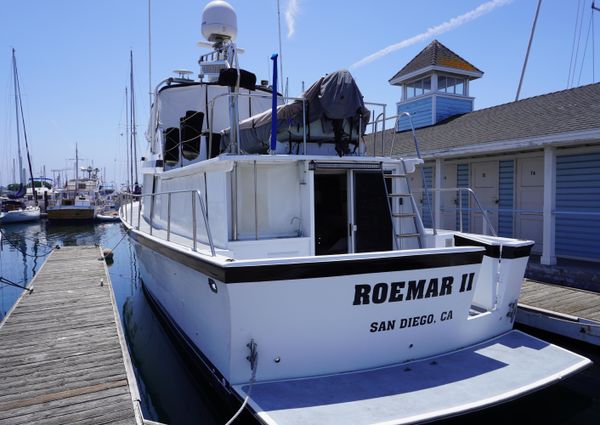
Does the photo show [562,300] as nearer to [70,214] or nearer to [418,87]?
[418,87]

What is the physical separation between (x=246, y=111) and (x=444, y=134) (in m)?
7.24

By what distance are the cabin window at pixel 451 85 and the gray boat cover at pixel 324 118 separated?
11472 millimetres

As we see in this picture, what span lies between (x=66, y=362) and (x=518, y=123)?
35.7 ft

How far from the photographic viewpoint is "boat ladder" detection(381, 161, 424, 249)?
243 inches

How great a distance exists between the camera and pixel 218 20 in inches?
366

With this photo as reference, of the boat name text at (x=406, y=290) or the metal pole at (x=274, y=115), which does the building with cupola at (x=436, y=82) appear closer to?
the metal pole at (x=274, y=115)

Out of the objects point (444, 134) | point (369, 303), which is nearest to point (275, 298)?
point (369, 303)

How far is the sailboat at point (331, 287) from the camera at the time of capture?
163 inches

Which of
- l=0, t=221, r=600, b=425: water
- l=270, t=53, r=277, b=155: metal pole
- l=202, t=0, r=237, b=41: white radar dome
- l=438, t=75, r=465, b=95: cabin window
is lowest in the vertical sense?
l=0, t=221, r=600, b=425: water

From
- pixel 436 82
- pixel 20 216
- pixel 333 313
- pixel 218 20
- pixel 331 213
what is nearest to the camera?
pixel 333 313

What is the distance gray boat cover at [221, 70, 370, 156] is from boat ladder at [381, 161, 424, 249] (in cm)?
78

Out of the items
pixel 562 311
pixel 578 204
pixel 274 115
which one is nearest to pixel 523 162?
pixel 578 204

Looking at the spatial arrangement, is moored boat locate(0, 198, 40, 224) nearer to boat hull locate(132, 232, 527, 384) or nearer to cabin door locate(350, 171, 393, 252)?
cabin door locate(350, 171, 393, 252)

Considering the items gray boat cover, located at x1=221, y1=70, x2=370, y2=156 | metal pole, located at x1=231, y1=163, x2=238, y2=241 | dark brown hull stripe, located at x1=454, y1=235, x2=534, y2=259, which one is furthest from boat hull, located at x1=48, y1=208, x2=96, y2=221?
dark brown hull stripe, located at x1=454, y1=235, x2=534, y2=259
